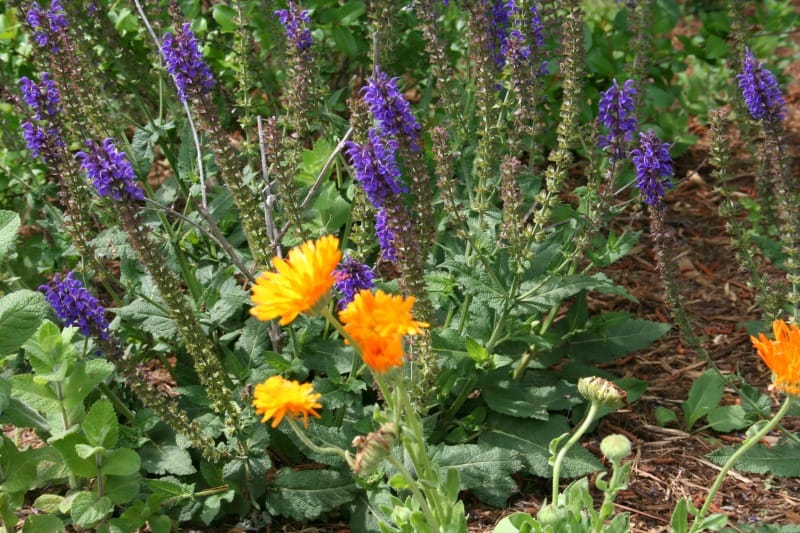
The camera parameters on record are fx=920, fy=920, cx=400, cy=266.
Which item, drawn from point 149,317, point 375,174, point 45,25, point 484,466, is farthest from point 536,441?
point 45,25

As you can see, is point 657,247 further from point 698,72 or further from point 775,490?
point 698,72

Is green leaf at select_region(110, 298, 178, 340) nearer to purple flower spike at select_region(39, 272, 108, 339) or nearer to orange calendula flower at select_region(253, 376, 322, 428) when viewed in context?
purple flower spike at select_region(39, 272, 108, 339)

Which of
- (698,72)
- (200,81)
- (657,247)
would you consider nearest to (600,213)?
(657,247)

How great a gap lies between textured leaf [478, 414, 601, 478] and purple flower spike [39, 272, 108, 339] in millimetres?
1551

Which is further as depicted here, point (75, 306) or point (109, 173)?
point (75, 306)

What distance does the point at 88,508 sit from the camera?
3.15 m

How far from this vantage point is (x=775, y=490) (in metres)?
3.65

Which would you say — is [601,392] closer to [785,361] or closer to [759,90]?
[785,361]

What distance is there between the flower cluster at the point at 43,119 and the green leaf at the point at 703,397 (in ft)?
9.17

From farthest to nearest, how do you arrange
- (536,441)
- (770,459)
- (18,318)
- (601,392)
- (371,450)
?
(536,441)
(770,459)
(18,318)
(601,392)
(371,450)

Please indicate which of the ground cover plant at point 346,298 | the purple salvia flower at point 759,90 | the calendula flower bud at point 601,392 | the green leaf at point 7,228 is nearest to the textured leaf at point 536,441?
the ground cover plant at point 346,298

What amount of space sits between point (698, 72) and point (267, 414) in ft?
15.8

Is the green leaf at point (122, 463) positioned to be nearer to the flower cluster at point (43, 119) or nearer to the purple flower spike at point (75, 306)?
the purple flower spike at point (75, 306)

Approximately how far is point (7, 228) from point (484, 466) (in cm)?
193
